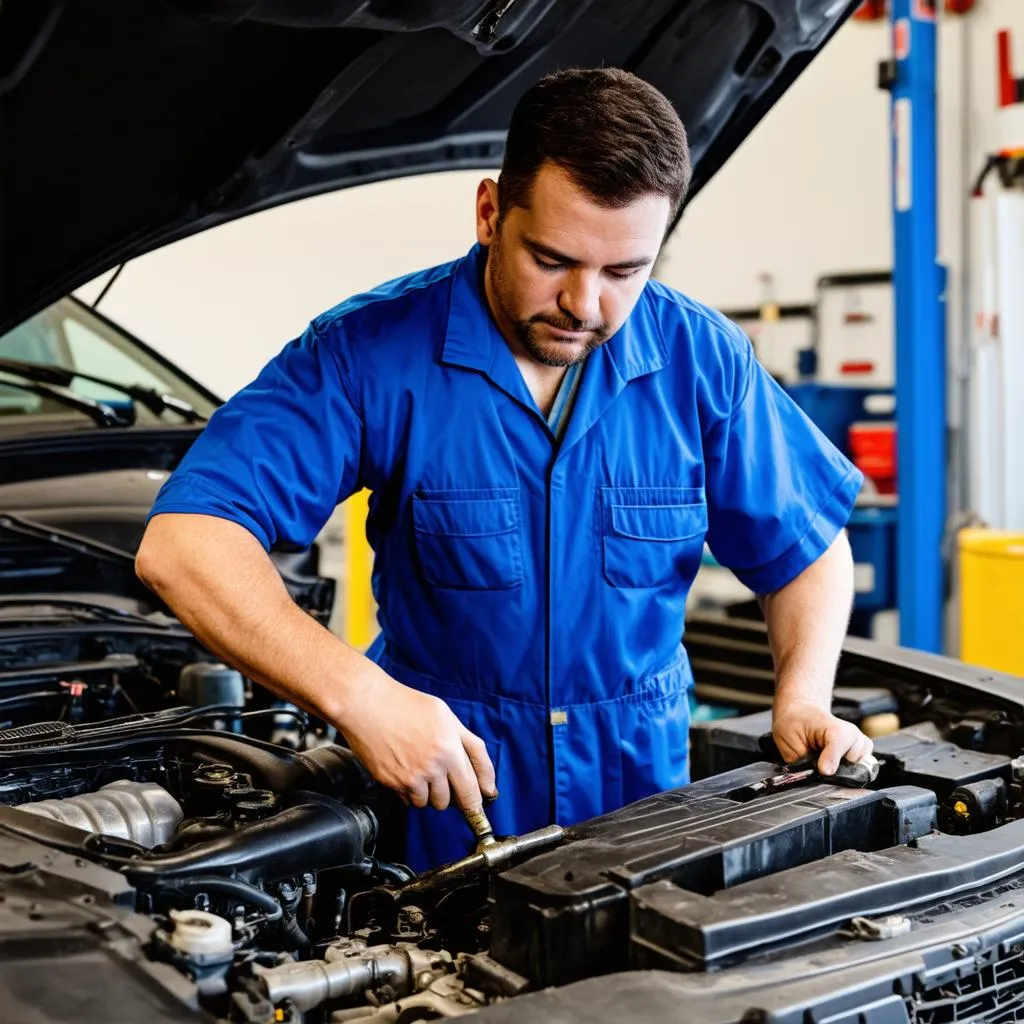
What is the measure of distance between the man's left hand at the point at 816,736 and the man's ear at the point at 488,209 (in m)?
0.75

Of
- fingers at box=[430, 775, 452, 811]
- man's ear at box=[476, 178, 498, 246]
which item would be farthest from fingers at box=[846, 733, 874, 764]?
man's ear at box=[476, 178, 498, 246]

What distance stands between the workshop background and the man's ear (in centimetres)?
306

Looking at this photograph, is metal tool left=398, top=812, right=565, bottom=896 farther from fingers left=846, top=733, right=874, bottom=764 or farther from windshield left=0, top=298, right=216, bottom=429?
windshield left=0, top=298, right=216, bottom=429

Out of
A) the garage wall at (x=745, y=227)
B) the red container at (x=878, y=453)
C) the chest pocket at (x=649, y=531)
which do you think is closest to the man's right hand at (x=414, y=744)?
the chest pocket at (x=649, y=531)

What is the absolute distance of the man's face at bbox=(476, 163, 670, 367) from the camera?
5.16ft

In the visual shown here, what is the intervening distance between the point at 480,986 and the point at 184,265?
17.6 ft

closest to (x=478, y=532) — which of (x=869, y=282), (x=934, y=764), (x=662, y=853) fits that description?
(x=662, y=853)

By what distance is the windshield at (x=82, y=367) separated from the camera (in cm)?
253

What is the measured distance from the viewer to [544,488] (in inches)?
70.1

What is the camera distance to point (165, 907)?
1309 millimetres

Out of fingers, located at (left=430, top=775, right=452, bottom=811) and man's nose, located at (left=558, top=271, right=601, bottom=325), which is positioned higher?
man's nose, located at (left=558, top=271, right=601, bottom=325)

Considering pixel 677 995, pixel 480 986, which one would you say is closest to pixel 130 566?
pixel 480 986

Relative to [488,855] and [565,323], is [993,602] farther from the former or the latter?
[488,855]

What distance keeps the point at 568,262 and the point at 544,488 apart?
1.05 feet
